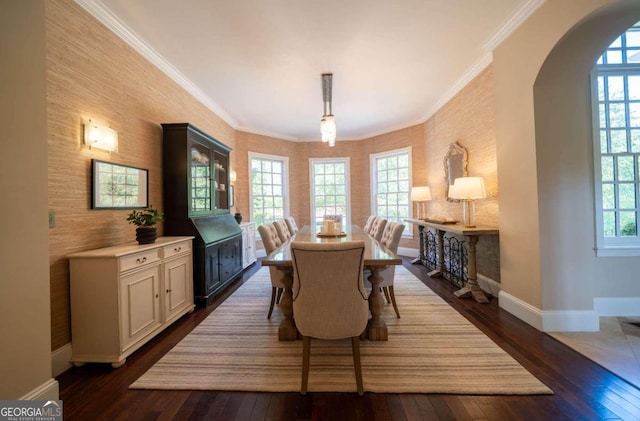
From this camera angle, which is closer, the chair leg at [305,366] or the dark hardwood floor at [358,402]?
the dark hardwood floor at [358,402]

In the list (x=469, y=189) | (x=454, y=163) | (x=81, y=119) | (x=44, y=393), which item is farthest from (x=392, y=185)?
(x=44, y=393)

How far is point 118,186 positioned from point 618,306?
5.13 metres

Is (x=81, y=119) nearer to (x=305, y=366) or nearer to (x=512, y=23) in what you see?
(x=305, y=366)

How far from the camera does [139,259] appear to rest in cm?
218

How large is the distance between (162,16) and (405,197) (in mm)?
5124

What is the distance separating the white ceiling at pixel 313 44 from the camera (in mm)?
2338

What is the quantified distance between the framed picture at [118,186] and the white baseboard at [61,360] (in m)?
1.11

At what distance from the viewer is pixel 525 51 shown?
2459 millimetres

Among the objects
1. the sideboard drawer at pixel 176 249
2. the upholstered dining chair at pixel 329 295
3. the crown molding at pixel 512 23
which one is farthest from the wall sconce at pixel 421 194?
the sideboard drawer at pixel 176 249

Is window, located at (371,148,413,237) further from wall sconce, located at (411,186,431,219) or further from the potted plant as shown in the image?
the potted plant

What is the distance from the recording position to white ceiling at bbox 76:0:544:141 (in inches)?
92.0

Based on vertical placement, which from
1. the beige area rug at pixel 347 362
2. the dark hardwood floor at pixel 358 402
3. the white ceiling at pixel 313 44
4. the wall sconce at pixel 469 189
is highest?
the white ceiling at pixel 313 44

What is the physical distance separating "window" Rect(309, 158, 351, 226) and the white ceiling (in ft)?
7.11

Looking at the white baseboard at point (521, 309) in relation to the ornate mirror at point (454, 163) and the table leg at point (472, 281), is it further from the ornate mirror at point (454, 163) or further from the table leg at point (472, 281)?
the ornate mirror at point (454, 163)
